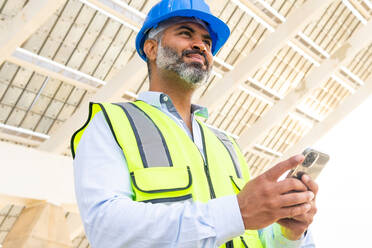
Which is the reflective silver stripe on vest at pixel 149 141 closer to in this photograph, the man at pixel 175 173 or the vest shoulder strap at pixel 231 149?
the man at pixel 175 173

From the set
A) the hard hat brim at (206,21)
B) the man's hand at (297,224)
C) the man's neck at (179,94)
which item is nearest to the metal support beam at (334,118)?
the hard hat brim at (206,21)

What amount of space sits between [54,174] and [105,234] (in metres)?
7.92

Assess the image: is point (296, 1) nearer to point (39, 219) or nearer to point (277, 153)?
point (277, 153)

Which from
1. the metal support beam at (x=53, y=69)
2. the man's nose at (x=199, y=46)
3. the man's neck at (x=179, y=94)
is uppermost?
the man's nose at (x=199, y=46)

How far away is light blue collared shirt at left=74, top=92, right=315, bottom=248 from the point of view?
5.36 feet

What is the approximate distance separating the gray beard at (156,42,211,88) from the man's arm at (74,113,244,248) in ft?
2.21

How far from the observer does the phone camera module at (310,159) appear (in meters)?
1.74

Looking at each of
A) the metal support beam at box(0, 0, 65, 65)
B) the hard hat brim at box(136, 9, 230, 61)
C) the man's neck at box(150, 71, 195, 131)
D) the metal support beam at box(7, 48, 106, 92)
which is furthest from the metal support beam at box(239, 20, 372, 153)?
the man's neck at box(150, 71, 195, 131)

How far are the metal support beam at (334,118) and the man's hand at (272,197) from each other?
13137 millimetres

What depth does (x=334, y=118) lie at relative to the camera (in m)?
14.7

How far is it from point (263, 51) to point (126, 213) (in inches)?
365

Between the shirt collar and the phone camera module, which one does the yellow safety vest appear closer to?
the shirt collar

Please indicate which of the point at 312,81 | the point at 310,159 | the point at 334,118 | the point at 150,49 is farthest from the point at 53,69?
the point at 334,118

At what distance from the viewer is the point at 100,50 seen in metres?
10.0
